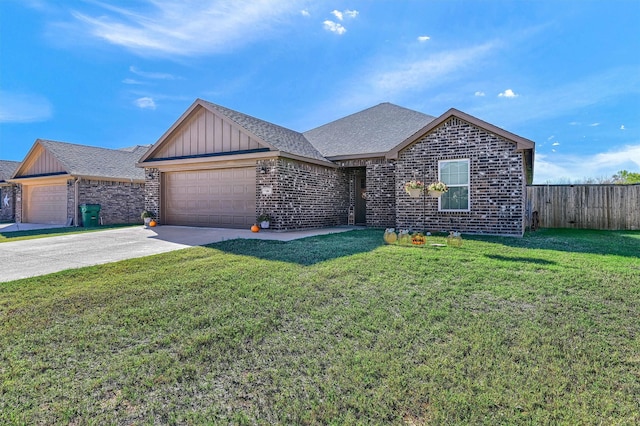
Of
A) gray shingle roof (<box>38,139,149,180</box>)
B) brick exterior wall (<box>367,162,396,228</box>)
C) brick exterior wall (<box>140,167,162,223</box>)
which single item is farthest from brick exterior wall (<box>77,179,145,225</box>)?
brick exterior wall (<box>367,162,396,228</box>)

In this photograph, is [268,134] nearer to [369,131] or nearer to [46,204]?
[369,131]

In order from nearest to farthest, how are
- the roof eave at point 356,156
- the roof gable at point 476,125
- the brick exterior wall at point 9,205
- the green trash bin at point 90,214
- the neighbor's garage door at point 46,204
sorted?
the roof gable at point 476,125, the roof eave at point 356,156, the green trash bin at point 90,214, the neighbor's garage door at point 46,204, the brick exterior wall at point 9,205

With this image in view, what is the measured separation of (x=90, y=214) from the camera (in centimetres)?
1557

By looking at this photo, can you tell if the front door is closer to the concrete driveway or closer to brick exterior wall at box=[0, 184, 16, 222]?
the concrete driveway

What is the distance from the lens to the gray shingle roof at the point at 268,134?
11.1 metres

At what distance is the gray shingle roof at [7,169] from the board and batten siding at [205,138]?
16.6 m

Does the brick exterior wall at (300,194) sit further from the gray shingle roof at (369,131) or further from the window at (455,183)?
the window at (455,183)

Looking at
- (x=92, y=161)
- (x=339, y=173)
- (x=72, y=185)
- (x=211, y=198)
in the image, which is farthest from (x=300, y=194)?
(x=92, y=161)

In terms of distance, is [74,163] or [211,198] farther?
[74,163]

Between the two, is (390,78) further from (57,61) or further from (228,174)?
(57,61)

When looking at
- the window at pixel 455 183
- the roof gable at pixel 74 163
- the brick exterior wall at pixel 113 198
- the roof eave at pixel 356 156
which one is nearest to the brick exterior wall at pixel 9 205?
the roof gable at pixel 74 163

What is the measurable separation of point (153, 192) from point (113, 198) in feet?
19.0

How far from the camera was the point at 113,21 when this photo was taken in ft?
30.3

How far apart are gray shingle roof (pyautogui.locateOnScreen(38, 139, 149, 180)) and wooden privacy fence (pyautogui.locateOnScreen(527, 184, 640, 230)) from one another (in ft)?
66.0
